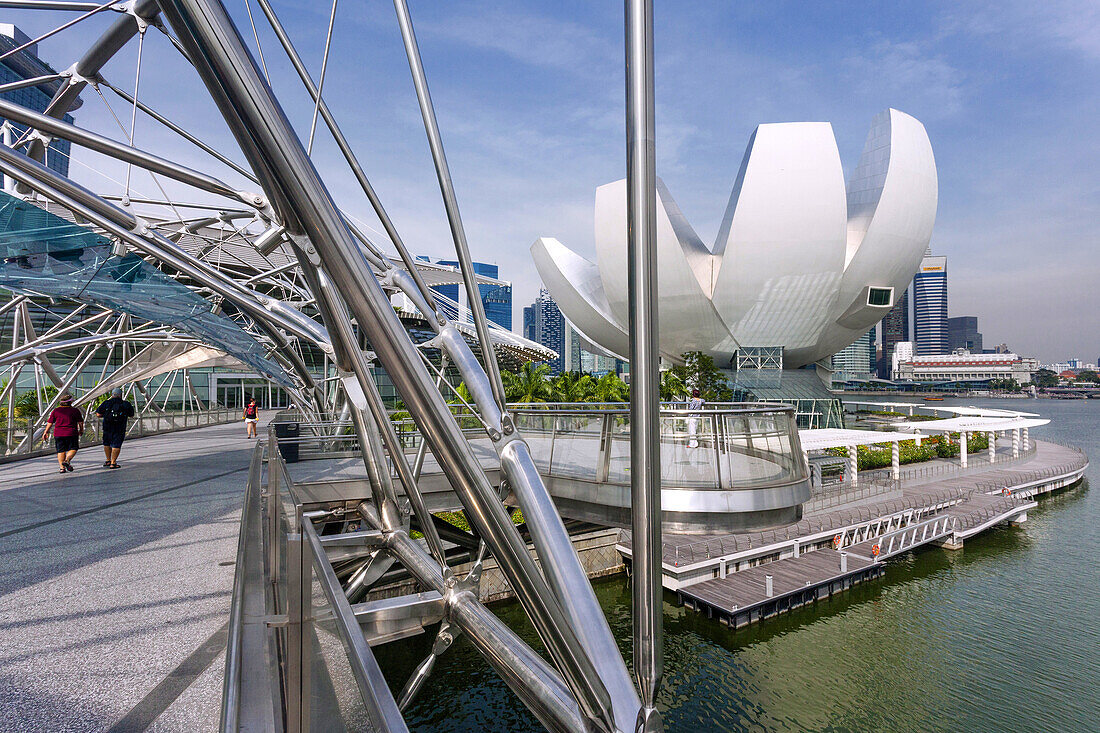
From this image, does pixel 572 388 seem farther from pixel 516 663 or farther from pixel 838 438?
pixel 516 663

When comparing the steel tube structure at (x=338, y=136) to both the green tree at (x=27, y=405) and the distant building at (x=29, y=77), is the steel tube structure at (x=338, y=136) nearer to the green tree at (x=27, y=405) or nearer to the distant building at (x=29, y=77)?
the distant building at (x=29, y=77)

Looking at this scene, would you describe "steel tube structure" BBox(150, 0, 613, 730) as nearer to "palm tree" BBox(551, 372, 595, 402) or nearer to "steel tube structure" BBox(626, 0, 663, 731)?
"steel tube structure" BBox(626, 0, 663, 731)

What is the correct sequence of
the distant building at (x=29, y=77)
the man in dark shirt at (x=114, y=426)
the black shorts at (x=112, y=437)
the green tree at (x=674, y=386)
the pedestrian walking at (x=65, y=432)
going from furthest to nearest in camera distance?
the green tree at (x=674, y=386) < the distant building at (x=29, y=77) < the black shorts at (x=112, y=437) < the man in dark shirt at (x=114, y=426) < the pedestrian walking at (x=65, y=432)

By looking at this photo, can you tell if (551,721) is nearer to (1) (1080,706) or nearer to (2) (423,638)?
(2) (423,638)

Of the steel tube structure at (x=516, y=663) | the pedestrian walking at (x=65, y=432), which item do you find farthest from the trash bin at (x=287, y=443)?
the steel tube structure at (x=516, y=663)

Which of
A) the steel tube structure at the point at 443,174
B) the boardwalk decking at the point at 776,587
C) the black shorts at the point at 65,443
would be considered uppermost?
the steel tube structure at the point at 443,174

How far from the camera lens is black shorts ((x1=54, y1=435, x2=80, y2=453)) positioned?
12.0 m

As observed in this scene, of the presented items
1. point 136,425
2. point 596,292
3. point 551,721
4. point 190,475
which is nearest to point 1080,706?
point 551,721

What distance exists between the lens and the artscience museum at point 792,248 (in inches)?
1769

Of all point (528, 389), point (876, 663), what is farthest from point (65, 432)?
point (528, 389)

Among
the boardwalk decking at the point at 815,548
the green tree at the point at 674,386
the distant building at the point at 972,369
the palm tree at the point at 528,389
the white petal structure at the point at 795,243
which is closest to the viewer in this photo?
the boardwalk decking at the point at 815,548

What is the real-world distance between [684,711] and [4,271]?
1378 centimetres

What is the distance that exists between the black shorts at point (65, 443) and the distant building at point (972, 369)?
660 ft

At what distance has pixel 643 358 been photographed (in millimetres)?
2486
